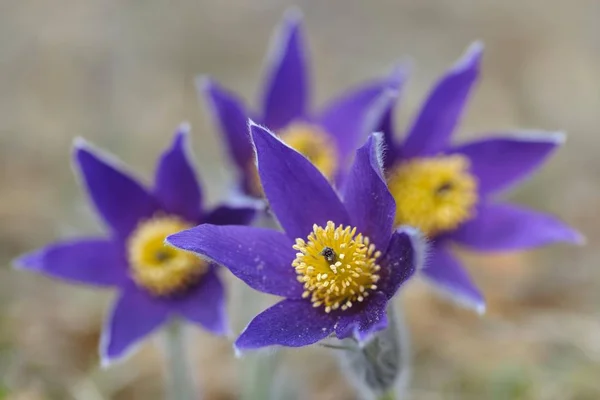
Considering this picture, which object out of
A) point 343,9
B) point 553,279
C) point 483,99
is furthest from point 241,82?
point 553,279

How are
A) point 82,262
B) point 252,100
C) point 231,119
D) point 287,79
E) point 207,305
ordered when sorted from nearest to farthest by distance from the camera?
point 207,305, point 82,262, point 231,119, point 287,79, point 252,100

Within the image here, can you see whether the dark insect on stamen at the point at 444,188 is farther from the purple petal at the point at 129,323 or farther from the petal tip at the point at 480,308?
the purple petal at the point at 129,323

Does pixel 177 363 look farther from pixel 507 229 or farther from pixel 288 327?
pixel 507 229

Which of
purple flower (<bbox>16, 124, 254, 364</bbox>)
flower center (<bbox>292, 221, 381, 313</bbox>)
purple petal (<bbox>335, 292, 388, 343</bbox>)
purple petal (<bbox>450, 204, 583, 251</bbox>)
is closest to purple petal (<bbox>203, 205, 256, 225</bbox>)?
purple flower (<bbox>16, 124, 254, 364</bbox>)

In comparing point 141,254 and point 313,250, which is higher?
point 313,250

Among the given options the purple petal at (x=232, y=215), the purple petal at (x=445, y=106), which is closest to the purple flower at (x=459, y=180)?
the purple petal at (x=445, y=106)

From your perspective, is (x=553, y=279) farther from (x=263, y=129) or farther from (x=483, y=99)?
(x=263, y=129)

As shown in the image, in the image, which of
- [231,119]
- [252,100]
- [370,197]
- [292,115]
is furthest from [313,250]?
[252,100]
